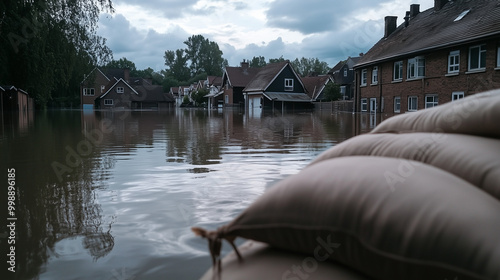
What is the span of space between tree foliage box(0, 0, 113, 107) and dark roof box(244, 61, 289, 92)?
29912 mm

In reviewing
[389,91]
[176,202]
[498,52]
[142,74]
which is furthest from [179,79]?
[176,202]

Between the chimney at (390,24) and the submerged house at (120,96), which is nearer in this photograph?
the chimney at (390,24)

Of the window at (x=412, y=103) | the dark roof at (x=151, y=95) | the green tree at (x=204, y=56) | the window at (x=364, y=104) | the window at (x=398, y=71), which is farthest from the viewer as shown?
the green tree at (x=204, y=56)

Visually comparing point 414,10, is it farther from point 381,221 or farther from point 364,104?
point 381,221

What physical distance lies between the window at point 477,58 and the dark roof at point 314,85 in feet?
104

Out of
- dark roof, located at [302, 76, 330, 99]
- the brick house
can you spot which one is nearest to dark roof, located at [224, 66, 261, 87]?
dark roof, located at [302, 76, 330, 99]

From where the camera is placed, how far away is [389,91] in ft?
90.1

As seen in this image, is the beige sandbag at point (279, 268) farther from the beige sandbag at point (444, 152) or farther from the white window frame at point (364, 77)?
the white window frame at point (364, 77)

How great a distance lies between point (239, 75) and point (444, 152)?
2194 inches

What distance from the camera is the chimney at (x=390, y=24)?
31250mm

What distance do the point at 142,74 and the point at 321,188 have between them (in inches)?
4733

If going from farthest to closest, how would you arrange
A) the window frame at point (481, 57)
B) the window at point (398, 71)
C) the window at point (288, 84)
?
the window at point (288, 84) < the window at point (398, 71) < the window frame at point (481, 57)

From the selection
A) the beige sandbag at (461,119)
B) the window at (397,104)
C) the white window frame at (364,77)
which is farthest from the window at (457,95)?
the beige sandbag at (461,119)

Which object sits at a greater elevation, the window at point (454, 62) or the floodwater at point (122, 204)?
the window at point (454, 62)
